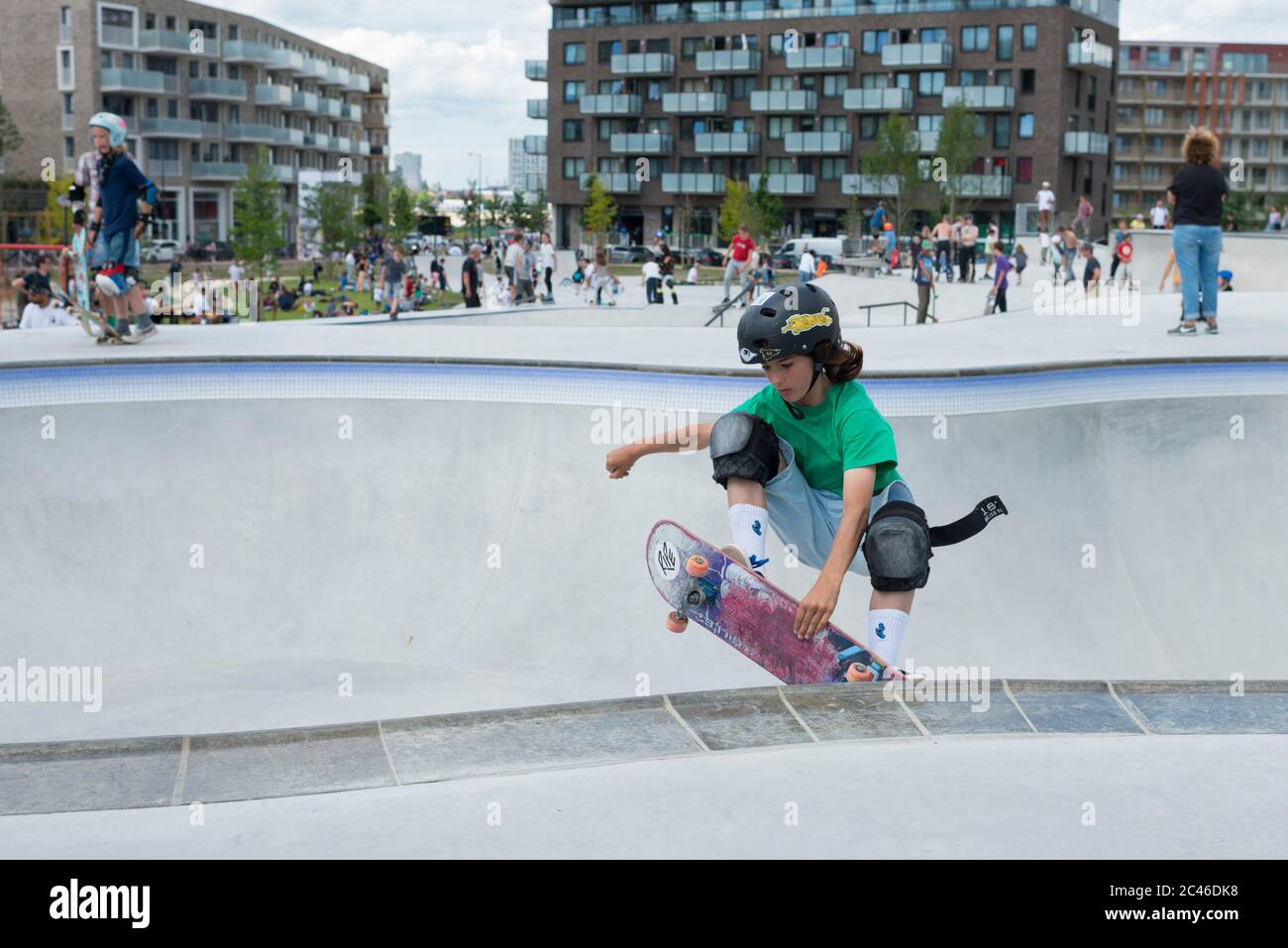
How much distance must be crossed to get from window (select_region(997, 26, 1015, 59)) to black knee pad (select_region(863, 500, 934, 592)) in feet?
215

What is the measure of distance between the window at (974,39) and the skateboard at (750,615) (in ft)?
216

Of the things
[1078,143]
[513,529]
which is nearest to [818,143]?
[1078,143]

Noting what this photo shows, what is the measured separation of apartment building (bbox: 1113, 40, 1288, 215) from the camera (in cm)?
10925

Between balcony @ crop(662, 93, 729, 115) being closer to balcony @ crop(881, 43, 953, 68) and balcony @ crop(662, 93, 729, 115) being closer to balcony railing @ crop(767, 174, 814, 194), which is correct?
balcony railing @ crop(767, 174, 814, 194)

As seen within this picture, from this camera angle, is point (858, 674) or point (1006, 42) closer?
point (858, 674)

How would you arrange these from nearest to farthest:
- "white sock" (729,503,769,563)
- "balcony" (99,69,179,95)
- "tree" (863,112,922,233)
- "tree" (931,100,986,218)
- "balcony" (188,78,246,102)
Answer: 1. "white sock" (729,503,769,563)
2. "tree" (931,100,986,218)
3. "tree" (863,112,922,233)
4. "balcony" (99,69,179,95)
5. "balcony" (188,78,246,102)

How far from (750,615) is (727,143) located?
68.4 m

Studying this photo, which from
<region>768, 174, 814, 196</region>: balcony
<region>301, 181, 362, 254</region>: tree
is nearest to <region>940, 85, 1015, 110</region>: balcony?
<region>768, 174, 814, 196</region>: balcony

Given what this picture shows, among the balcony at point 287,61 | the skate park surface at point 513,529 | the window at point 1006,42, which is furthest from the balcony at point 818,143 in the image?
the skate park surface at point 513,529

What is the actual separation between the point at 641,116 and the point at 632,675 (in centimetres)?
6938

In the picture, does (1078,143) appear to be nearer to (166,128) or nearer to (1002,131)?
(1002,131)

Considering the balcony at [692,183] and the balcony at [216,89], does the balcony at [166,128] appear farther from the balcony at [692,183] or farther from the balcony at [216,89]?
the balcony at [692,183]

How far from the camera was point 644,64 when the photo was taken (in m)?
72.4

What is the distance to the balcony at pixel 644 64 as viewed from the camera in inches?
2832
